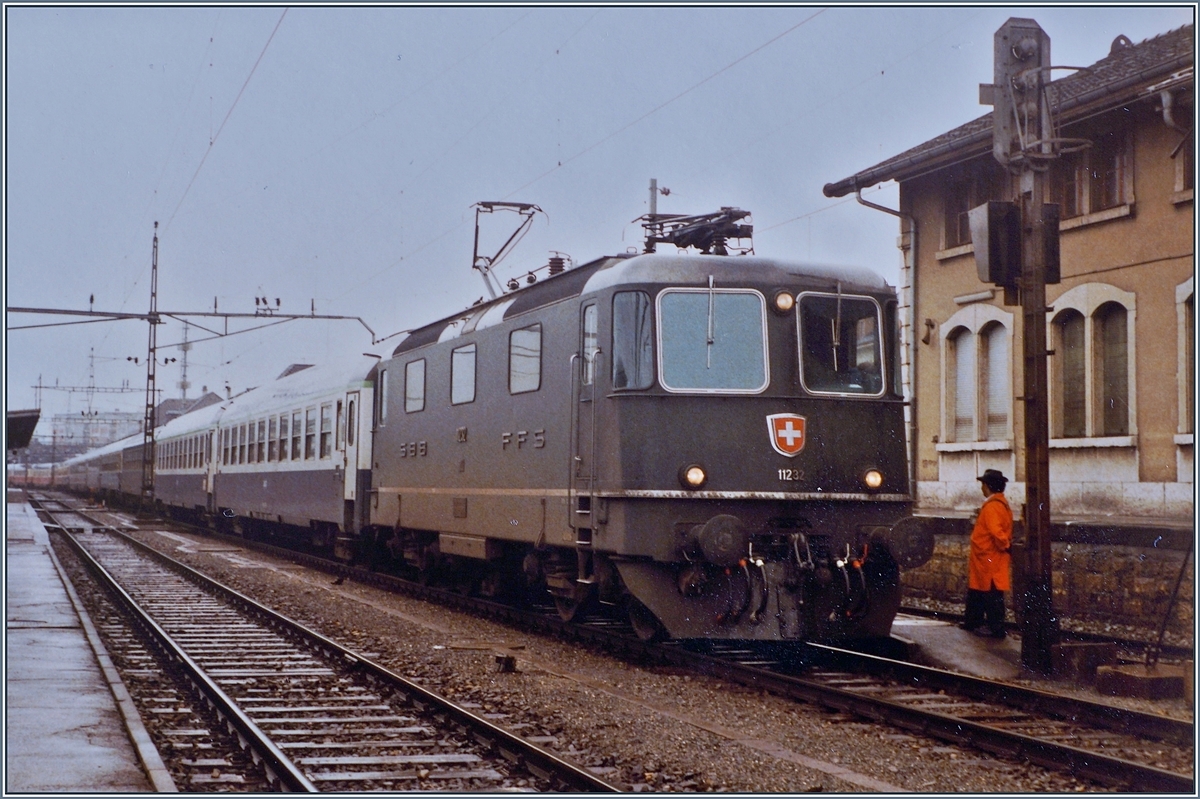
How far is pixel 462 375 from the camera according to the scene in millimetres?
14047

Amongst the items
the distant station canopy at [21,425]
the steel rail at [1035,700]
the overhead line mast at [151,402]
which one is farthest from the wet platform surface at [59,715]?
the overhead line mast at [151,402]

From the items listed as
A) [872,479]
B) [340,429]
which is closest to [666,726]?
[872,479]

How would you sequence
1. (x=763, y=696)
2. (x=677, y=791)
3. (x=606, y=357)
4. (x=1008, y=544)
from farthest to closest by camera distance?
(x=1008, y=544) < (x=606, y=357) < (x=763, y=696) < (x=677, y=791)

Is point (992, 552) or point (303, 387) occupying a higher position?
point (303, 387)

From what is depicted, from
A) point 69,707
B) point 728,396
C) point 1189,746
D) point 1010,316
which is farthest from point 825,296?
point 1010,316

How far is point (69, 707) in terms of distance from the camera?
8.30m

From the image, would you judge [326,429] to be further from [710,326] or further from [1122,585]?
[1122,585]

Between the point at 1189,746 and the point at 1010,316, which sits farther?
the point at 1010,316

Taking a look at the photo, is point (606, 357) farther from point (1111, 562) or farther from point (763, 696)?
point (1111, 562)

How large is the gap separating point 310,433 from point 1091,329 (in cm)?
1204

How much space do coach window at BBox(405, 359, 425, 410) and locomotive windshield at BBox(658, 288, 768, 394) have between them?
5.92 m

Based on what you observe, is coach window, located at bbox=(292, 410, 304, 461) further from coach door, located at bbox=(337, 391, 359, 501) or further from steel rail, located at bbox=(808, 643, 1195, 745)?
steel rail, located at bbox=(808, 643, 1195, 745)

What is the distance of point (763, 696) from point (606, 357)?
9.64 ft

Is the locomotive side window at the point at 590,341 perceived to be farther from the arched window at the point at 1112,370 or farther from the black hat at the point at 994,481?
the arched window at the point at 1112,370
